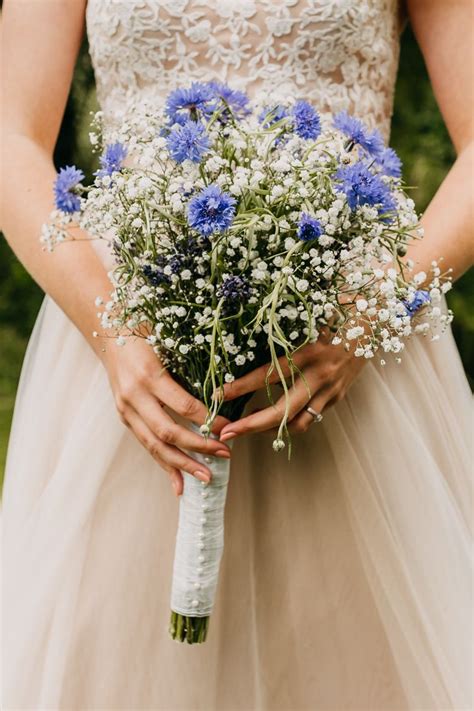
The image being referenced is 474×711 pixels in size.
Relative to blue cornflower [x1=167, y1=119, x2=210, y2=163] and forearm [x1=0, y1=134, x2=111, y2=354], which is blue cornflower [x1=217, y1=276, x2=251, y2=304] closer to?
blue cornflower [x1=167, y1=119, x2=210, y2=163]

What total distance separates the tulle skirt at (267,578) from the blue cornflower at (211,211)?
21.3 inches

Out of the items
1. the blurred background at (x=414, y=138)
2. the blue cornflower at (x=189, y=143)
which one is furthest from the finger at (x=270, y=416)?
the blurred background at (x=414, y=138)

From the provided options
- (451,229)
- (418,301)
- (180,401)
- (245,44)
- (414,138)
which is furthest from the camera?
(414,138)

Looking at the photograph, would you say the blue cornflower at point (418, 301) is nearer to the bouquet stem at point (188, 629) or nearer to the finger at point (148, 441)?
the finger at point (148, 441)

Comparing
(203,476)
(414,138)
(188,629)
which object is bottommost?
(188,629)

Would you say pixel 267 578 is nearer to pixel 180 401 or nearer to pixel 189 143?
pixel 180 401

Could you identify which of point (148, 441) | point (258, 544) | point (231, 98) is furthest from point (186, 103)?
point (258, 544)

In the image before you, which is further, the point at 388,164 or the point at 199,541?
the point at 199,541

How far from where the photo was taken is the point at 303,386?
49.1 inches

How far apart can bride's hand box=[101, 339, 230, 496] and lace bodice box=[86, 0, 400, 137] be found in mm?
551

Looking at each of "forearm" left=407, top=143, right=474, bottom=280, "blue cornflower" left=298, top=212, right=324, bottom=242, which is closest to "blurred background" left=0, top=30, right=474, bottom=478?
"forearm" left=407, top=143, right=474, bottom=280

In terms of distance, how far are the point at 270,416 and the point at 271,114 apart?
43cm

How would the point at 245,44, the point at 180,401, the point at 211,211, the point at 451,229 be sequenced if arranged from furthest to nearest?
1. the point at 245,44
2. the point at 451,229
3. the point at 180,401
4. the point at 211,211

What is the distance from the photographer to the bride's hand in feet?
4.11
